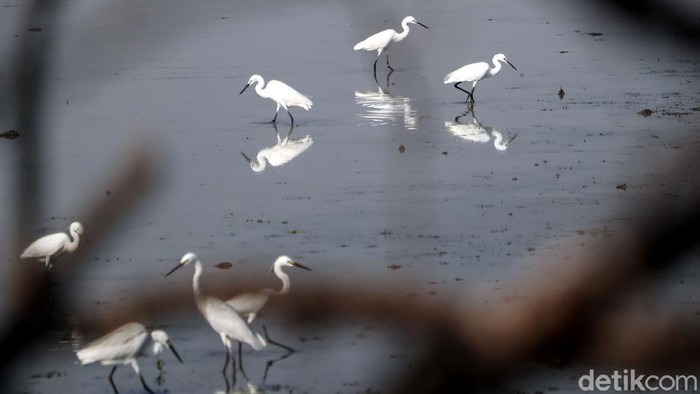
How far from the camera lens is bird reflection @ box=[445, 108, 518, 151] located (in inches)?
534

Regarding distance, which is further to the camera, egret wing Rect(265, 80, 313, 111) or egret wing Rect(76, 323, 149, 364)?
egret wing Rect(265, 80, 313, 111)

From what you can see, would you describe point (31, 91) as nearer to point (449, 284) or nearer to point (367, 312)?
point (367, 312)

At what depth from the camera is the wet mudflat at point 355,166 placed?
6598 millimetres

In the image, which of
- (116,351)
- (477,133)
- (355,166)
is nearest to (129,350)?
(116,351)

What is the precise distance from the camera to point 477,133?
14.1 m

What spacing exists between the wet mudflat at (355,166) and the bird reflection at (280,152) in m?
0.07

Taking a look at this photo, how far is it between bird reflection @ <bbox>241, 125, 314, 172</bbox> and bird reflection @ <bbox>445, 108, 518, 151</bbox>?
1462 mm

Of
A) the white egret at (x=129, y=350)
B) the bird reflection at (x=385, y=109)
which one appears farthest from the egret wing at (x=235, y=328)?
the bird reflection at (x=385, y=109)

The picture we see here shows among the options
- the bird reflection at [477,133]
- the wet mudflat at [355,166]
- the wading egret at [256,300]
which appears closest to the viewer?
the wading egret at [256,300]

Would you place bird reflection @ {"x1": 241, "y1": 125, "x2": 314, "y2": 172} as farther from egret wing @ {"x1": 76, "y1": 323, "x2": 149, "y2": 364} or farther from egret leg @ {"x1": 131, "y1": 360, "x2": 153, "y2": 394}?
egret wing @ {"x1": 76, "y1": 323, "x2": 149, "y2": 364}

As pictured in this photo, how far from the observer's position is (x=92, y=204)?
3.45 ft

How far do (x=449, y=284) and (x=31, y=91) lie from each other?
7.11 metres

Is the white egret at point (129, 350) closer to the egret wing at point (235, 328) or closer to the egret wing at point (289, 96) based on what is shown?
the egret wing at point (235, 328)

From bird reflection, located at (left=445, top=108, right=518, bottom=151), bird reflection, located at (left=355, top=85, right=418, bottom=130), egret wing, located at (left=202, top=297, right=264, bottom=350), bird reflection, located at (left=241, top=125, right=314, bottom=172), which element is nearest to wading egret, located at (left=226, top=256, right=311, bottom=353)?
egret wing, located at (left=202, top=297, right=264, bottom=350)
